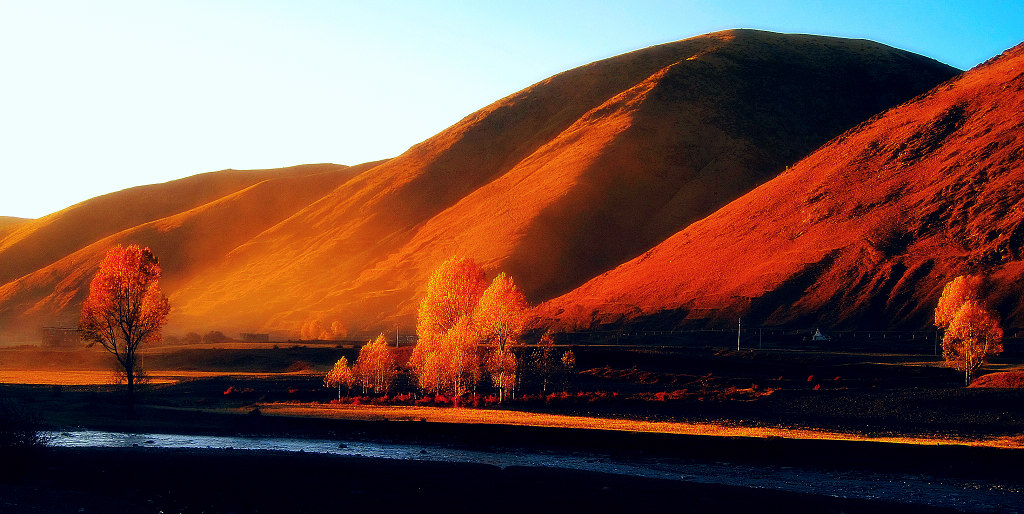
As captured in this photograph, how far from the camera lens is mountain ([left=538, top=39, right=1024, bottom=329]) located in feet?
278

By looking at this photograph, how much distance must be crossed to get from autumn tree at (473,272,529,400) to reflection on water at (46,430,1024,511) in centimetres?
1688

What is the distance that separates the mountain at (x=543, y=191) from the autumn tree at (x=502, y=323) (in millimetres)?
70992

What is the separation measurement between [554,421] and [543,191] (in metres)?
110

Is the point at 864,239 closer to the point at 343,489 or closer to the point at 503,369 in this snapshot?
the point at 503,369

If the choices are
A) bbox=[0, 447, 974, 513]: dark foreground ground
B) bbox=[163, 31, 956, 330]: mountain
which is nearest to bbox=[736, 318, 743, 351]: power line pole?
bbox=[163, 31, 956, 330]: mountain

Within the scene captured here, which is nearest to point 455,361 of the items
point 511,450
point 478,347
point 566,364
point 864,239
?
point 478,347

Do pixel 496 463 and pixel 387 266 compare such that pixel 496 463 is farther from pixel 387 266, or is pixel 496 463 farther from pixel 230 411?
pixel 387 266

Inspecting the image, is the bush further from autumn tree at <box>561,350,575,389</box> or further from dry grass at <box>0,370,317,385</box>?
autumn tree at <box>561,350,575,389</box>

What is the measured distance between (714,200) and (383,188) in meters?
74.0

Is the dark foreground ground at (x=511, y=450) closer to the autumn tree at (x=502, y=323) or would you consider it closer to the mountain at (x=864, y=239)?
the autumn tree at (x=502, y=323)

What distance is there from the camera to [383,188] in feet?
589

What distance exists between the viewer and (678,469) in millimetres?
29188

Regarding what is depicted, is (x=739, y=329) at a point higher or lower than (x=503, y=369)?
higher

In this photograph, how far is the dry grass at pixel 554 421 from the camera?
33906 mm
